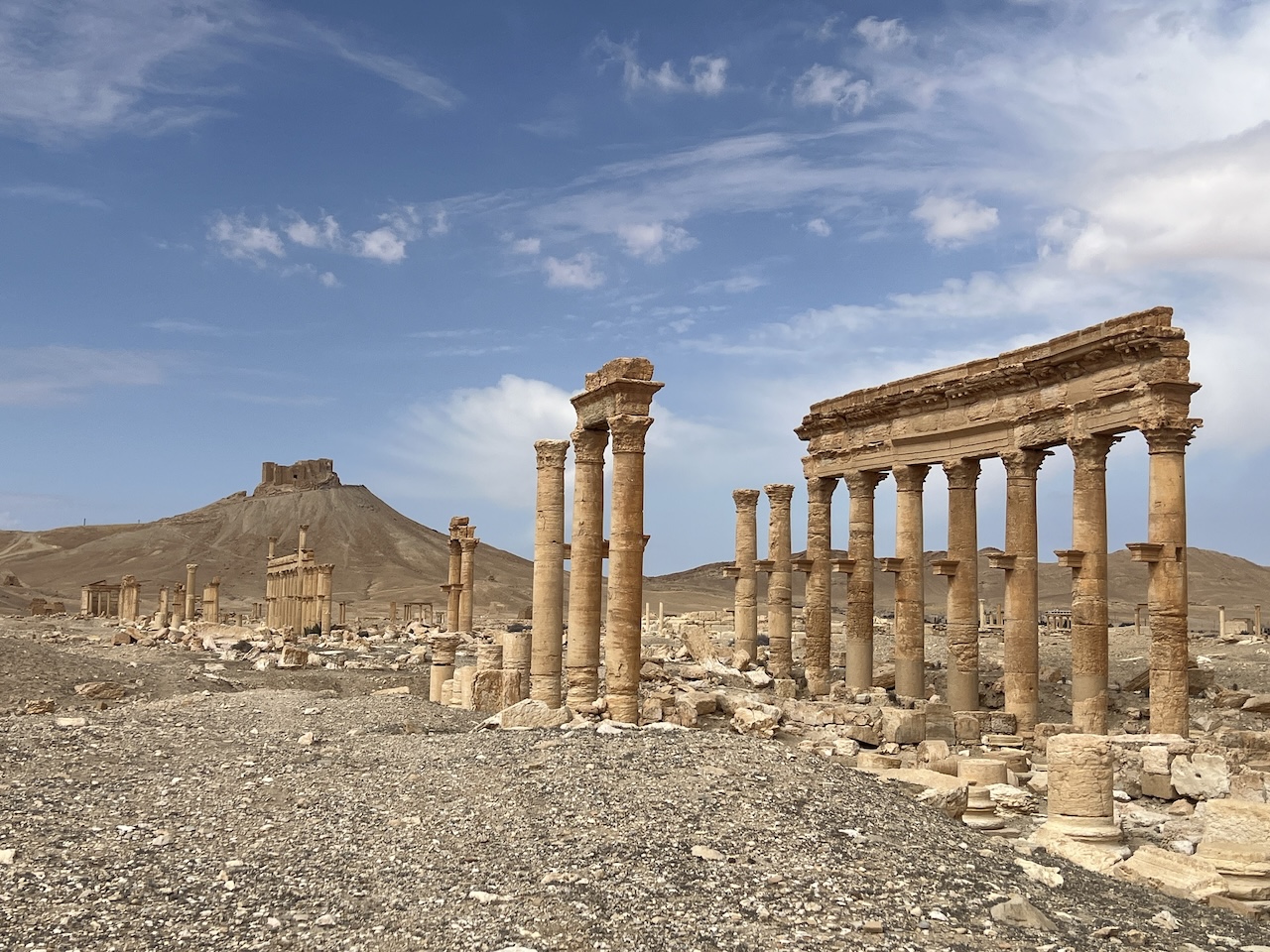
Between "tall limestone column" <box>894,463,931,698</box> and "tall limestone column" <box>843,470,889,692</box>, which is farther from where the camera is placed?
"tall limestone column" <box>843,470,889,692</box>

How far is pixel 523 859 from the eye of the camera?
→ 10812 mm

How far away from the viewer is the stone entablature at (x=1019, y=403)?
2044 centimetres

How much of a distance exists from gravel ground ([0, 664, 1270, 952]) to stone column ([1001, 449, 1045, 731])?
10579 millimetres

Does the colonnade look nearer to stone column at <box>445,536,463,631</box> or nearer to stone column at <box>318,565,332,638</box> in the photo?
stone column at <box>445,536,463,631</box>

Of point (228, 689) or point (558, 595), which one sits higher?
point (558, 595)

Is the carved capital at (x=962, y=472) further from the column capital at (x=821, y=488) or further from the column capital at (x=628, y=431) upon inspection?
the column capital at (x=628, y=431)

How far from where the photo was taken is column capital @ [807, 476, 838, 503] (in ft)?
99.4

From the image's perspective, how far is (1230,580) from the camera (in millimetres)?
105938

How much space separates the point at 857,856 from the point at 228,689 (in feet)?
75.0

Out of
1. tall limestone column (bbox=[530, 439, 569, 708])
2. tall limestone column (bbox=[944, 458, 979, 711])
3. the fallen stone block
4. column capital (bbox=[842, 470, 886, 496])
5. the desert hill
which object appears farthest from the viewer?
A: the desert hill

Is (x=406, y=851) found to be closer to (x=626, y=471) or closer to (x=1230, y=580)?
(x=626, y=471)

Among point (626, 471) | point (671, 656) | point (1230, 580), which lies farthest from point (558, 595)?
point (1230, 580)

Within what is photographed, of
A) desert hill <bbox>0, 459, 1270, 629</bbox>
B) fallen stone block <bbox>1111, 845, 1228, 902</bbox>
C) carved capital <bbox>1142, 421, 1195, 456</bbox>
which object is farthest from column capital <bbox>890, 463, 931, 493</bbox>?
desert hill <bbox>0, 459, 1270, 629</bbox>

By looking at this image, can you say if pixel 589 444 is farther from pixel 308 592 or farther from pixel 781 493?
pixel 308 592
